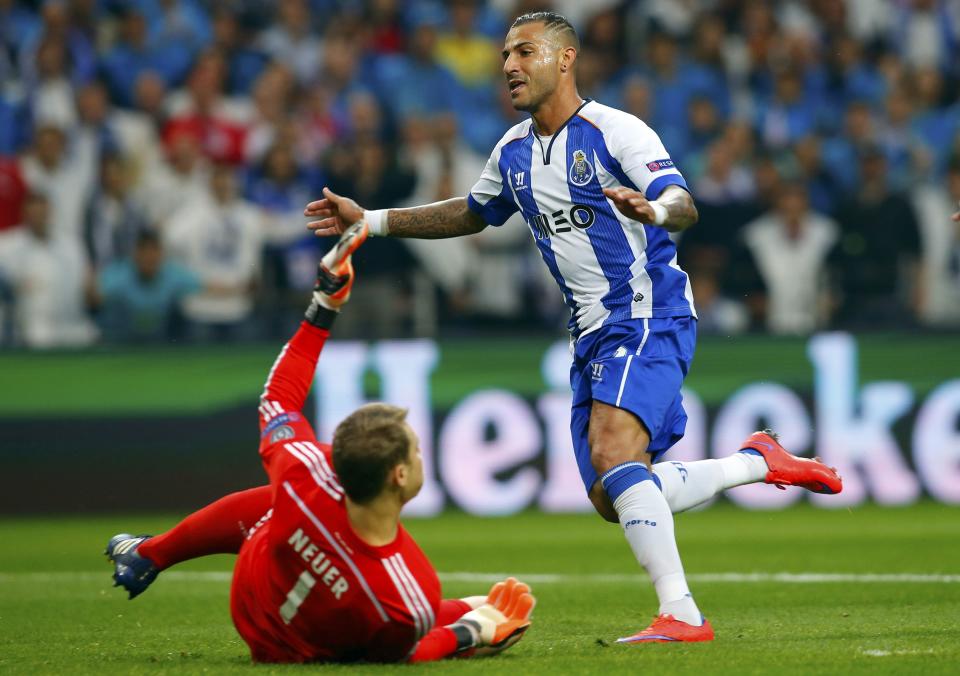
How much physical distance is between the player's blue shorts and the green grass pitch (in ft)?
2.89

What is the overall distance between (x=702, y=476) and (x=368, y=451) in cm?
216

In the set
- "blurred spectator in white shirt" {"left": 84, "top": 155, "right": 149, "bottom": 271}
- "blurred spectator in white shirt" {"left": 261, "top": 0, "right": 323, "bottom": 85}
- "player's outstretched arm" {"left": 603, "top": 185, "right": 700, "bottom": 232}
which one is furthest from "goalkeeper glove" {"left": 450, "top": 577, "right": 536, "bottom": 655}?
"blurred spectator in white shirt" {"left": 261, "top": 0, "right": 323, "bottom": 85}

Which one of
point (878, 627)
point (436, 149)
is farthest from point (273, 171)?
point (878, 627)

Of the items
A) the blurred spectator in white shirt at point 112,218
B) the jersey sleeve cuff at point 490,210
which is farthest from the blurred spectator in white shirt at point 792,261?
the jersey sleeve cuff at point 490,210

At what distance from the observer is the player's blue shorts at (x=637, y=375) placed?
6340 millimetres

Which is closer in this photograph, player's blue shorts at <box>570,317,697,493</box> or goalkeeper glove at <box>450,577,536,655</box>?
goalkeeper glove at <box>450,577,536,655</box>

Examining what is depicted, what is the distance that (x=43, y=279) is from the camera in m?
12.8

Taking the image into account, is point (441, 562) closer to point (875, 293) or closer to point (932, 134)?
point (875, 293)

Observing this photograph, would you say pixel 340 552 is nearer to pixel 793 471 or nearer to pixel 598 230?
pixel 598 230

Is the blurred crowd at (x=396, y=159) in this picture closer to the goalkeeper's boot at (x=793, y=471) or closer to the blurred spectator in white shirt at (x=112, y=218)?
the blurred spectator in white shirt at (x=112, y=218)

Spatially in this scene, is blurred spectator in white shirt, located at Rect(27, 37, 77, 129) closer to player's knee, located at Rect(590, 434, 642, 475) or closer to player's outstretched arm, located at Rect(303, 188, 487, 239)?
player's outstretched arm, located at Rect(303, 188, 487, 239)

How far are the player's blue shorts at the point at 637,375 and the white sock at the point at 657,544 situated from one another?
0.24 metres

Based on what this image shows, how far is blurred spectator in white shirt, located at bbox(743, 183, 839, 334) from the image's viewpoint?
13539 mm

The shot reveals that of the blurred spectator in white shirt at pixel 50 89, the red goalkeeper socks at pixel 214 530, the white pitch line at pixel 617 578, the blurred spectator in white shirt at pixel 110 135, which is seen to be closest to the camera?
the red goalkeeper socks at pixel 214 530
